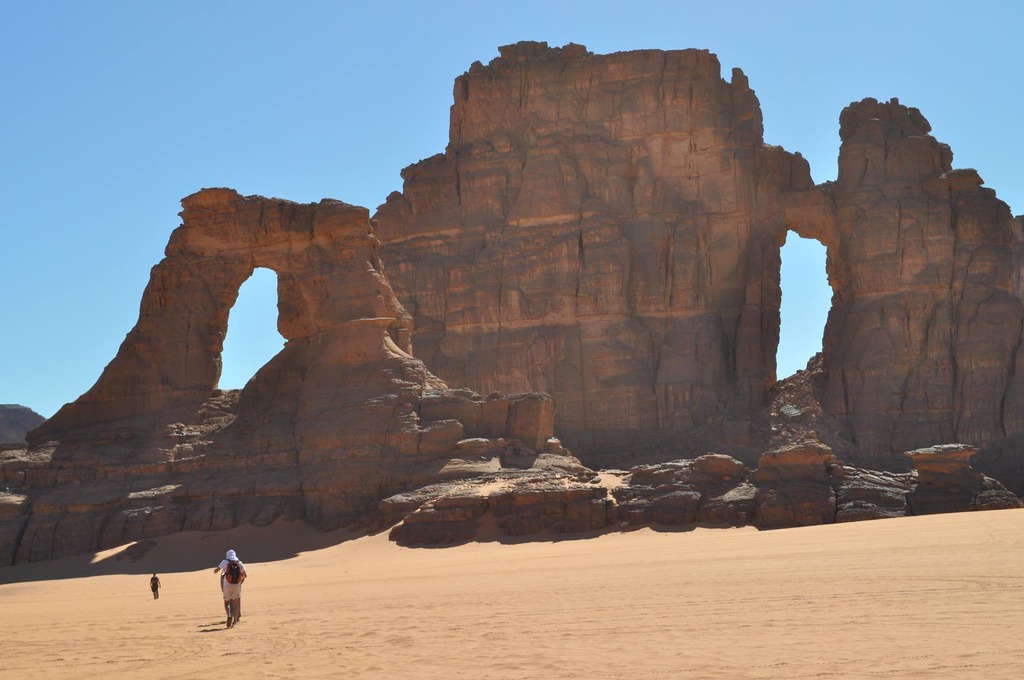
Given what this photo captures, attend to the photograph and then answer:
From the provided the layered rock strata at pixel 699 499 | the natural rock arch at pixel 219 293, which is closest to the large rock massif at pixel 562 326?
the natural rock arch at pixel 219 293

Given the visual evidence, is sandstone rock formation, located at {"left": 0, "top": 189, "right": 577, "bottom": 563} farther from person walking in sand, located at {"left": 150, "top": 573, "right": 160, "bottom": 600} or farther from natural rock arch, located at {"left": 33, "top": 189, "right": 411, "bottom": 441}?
person walking in sand, located at {"left": 150, "top": 573, "right": 160, "bottom": 600}

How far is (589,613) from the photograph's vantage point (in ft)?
51.1

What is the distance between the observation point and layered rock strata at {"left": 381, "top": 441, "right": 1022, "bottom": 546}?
26.1m

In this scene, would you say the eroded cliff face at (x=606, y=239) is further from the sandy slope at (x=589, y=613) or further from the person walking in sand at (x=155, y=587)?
the person walking in sand at (x=155, y=587)

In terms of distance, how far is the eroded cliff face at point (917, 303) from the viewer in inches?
1903

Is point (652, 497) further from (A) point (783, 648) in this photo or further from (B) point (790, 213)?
(B) point (790, 213)

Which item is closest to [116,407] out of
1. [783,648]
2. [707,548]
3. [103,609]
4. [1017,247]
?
[103,609]

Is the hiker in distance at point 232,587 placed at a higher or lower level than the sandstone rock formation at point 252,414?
lower

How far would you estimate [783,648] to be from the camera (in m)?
12.3

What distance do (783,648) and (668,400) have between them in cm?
3865

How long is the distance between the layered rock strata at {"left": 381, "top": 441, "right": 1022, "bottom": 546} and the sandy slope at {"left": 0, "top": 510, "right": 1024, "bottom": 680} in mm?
1358

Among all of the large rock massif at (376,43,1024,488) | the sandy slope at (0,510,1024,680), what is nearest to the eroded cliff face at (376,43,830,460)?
the large rock massif at (376,43,1024,488)

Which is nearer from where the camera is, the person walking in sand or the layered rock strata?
the person walking in sand

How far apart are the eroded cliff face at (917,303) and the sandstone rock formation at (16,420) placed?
4976 centimetres
